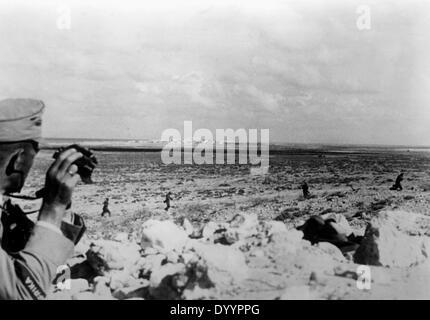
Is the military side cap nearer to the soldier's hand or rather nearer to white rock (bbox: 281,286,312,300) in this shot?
the soldier's hand

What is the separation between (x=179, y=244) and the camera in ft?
15.5

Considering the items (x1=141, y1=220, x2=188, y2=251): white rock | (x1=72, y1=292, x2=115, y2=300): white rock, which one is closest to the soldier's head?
(x1=72, y1=292, x2=115, y2=300): white rock

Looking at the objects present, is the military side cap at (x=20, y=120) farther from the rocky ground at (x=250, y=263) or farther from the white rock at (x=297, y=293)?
the white rock at (x=297, y=293)

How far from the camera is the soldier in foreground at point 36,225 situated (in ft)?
10.0

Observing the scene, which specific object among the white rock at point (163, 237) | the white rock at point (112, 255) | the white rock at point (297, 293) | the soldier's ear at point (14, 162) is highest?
the soldier's ear at point (14, 162)

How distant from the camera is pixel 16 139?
3.60 meters

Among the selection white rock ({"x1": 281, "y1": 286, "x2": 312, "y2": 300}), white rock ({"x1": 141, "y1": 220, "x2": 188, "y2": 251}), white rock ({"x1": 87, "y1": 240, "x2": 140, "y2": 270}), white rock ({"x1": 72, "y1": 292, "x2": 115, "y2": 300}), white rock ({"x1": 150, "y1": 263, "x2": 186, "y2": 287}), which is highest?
white rock ({"x1": 141, "y1": 220, "x2": 188, "y2": 251})

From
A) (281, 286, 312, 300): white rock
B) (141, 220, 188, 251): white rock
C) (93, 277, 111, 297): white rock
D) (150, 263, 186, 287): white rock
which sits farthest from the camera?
(141, 220, 188, 251): white rock

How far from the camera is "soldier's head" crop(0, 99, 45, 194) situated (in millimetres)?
3564

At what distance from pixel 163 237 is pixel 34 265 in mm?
1837

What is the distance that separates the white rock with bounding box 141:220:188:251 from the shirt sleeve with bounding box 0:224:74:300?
5.30ft

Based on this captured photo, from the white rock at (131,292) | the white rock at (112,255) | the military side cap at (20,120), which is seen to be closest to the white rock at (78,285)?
the white rock at (112,255)

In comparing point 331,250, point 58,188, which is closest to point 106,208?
point 331,250
